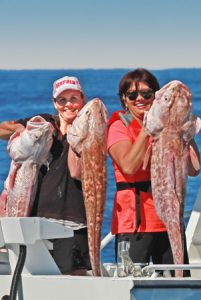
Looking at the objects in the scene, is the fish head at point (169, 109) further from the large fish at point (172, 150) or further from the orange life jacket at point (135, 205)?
the orange life jacket at point (135, 205)

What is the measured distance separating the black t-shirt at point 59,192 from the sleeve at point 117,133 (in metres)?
0.30

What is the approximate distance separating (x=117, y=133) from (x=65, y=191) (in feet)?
1.50

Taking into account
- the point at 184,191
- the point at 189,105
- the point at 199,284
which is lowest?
the point at 199,284

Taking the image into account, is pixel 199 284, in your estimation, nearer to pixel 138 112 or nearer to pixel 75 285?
pixel 75 285

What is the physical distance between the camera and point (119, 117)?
7809 mm

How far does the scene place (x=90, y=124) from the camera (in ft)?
24.4

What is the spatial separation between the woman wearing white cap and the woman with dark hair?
8.7 inches

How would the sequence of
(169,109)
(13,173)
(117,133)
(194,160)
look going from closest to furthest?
(169,109)
(194,160)
(117,133)
(13,173)

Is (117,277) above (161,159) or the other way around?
the other way around

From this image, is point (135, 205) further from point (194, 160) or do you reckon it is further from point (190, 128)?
point (190, 128)

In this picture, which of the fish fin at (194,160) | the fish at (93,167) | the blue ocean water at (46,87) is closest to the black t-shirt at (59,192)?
the fish at (93,167)

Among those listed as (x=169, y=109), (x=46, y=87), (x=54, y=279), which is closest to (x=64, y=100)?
(x=169, y=109)

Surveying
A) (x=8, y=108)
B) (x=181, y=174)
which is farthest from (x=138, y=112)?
(x=8, y=108)

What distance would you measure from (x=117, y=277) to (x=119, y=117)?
1.03m
